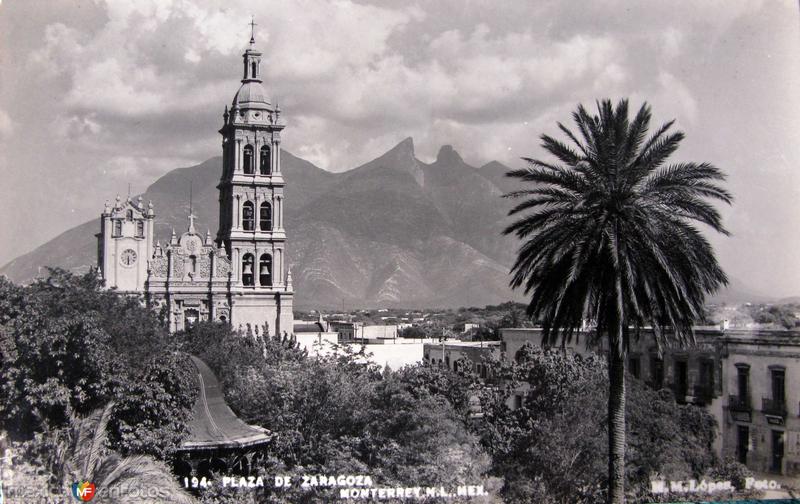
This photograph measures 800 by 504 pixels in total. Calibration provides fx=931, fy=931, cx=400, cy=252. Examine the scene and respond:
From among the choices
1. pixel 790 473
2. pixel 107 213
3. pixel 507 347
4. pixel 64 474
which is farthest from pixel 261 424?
pixel 107 213

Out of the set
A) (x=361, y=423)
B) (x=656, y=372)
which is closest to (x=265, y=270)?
(x=656, y=372)

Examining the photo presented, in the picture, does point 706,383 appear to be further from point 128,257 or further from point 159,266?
point 128,257

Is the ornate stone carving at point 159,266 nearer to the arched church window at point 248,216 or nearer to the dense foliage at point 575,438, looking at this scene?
the arched church window at point 248,216

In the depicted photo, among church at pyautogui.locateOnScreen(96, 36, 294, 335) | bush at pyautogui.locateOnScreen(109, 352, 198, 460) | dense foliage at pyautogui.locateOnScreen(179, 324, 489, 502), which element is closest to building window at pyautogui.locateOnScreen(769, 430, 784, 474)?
dense foliage at pyautogui.locateOnScreen(179, 324, 489, 502)

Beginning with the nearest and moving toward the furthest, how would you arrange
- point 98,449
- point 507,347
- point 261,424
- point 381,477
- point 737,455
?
point 98,449 < point 381,477 < point 261,424 < point 737,455 < point 507,347

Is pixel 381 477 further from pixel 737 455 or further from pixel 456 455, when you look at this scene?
pixel 737 455

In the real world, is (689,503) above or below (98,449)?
below
